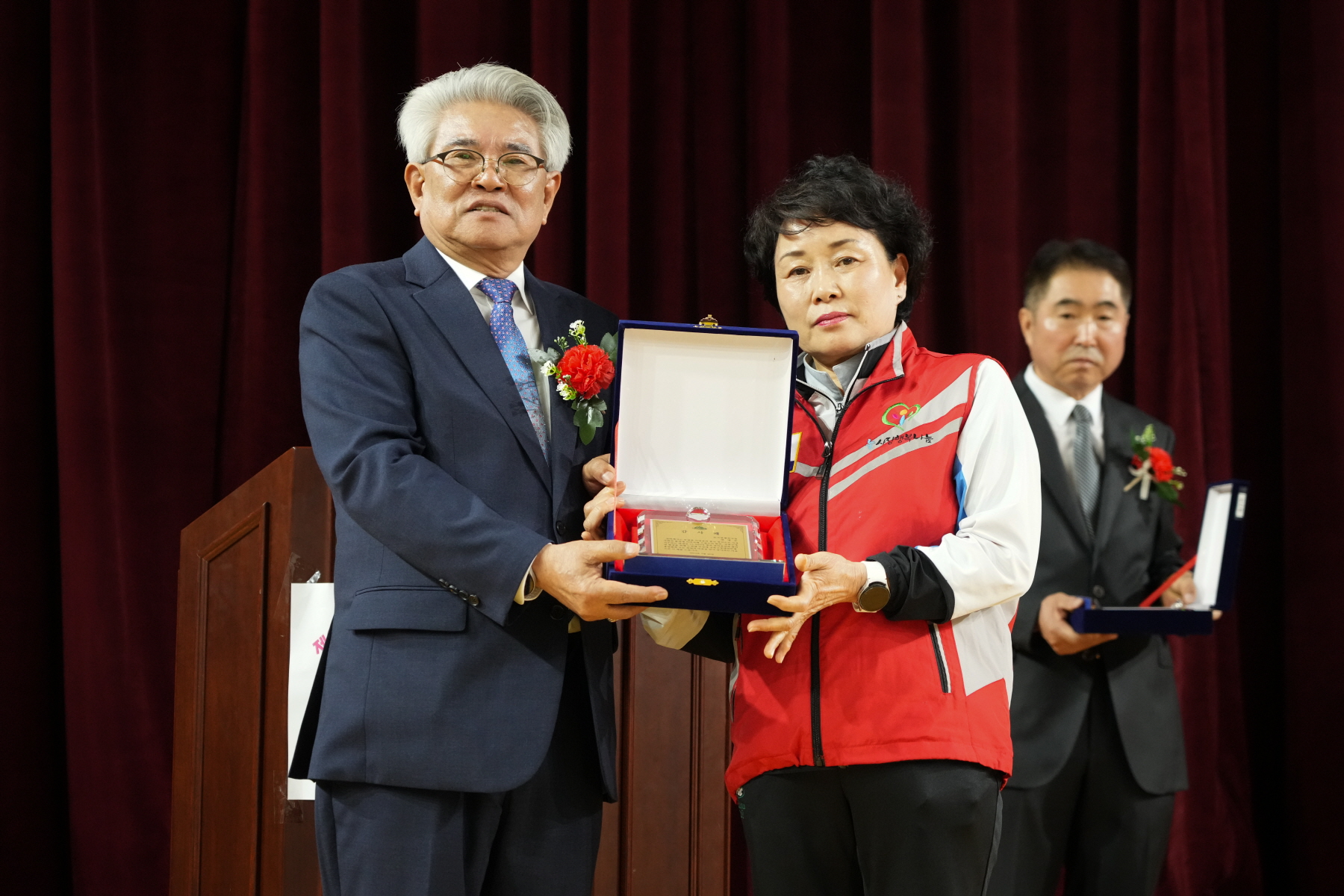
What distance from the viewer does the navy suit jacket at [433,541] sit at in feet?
4.96

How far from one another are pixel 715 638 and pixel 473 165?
77 centimetres

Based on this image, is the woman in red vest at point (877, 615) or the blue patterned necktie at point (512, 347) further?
the blue patterned necktie at point (512, 347)

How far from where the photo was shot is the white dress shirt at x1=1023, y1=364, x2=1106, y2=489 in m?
2.59

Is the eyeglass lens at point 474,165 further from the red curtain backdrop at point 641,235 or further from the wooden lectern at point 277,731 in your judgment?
the red curtain backdrop at point 641,235

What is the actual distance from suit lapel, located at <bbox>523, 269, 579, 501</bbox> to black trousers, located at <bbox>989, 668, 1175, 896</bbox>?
4.26 feet

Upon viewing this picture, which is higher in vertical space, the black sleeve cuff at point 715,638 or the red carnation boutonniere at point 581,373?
the red carnation boutonniere at point 581,373

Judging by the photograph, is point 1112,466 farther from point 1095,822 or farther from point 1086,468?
point 1095,822

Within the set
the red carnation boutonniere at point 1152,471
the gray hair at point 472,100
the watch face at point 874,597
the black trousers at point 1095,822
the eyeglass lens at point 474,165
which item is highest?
the gray hair at point 472,100

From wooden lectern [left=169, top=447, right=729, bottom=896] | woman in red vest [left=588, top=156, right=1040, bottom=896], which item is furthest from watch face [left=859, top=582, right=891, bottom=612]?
wooden lectern [left=169, top=447, right=729, bottom=896]

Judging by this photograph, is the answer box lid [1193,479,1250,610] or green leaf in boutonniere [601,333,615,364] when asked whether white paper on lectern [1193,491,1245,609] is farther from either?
green leaf in boutonniere [601,333,615,364]

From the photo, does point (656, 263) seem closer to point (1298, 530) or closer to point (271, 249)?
point (271, 249)

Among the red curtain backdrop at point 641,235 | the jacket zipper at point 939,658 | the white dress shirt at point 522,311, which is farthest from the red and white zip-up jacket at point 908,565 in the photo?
the red curtain backdrop at point 641,235

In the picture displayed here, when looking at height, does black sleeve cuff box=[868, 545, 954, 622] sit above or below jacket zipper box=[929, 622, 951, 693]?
above

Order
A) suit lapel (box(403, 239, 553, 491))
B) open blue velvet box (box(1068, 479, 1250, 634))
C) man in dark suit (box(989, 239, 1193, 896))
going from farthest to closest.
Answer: man in dark suit (box(989, 239, 1193, 896))
open blue velvet box (box(1068, 479, 1250, 634))
suit lapel (box(403, 239, 553, 491))
